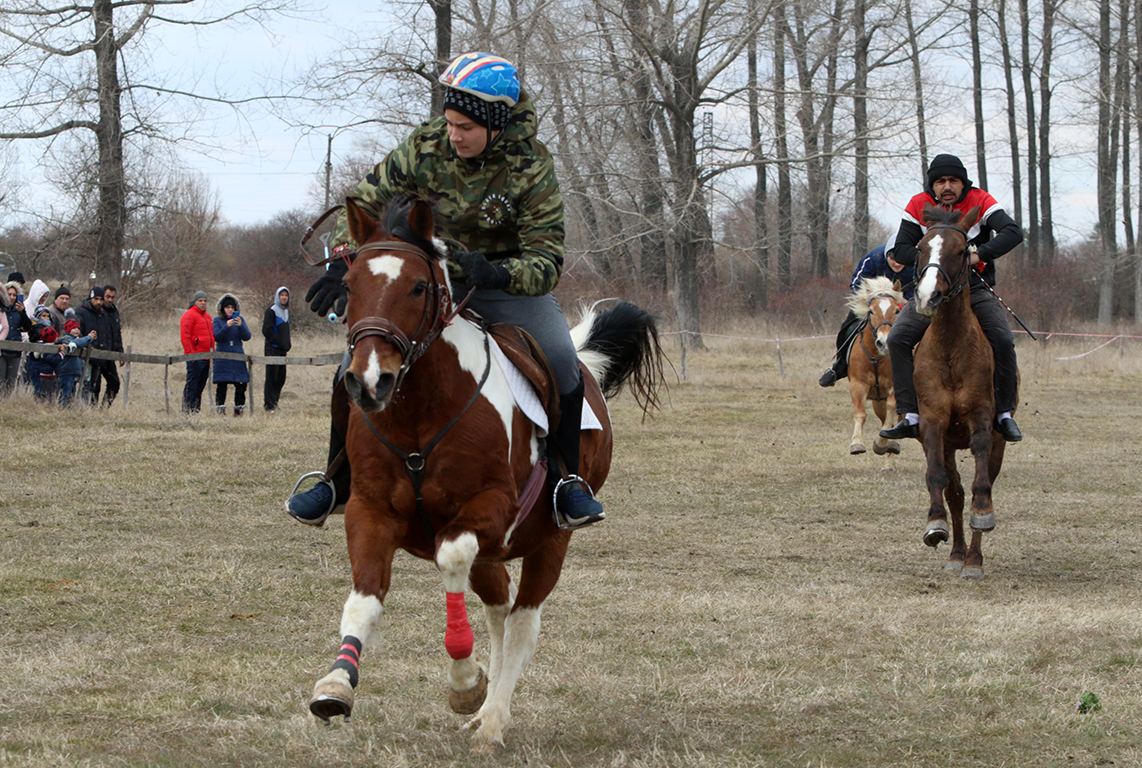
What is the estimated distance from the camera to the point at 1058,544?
9555 mm

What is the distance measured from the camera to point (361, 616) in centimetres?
374

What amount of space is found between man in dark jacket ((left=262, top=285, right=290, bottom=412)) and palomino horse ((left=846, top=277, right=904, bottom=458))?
8.44 m

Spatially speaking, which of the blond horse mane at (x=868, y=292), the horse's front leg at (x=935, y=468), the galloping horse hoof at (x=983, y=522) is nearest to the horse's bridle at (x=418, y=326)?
the horse's front leg at (x=935, y=468)

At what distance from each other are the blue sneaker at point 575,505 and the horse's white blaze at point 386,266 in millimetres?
1247

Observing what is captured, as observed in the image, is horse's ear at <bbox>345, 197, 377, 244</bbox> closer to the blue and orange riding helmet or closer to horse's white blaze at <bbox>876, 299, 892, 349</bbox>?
the blue and orange riding helmet

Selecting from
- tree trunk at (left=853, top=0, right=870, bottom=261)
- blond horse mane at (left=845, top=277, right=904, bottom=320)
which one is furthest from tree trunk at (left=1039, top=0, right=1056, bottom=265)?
blond horse mane at (left=845, top=277, right=904, bottom=320)

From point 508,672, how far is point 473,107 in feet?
7.24

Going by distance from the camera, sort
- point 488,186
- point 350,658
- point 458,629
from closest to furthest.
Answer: point 350,658, point 458,629, point 488,186

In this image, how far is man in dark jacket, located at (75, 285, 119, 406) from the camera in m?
16.8

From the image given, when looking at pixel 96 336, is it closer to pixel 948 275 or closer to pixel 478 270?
pixel 948 275

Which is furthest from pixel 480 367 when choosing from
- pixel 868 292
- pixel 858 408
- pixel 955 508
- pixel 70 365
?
pixel 70 365

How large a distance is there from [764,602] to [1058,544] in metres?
3.79

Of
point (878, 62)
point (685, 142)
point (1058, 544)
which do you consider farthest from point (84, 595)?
point (878, 62)

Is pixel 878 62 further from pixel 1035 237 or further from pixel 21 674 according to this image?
pixel 21 674
